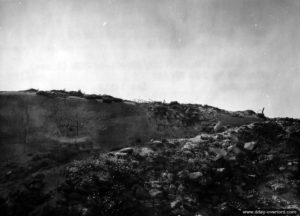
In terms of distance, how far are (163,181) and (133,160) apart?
2.49 meters

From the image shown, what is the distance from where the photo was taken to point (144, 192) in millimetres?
12109

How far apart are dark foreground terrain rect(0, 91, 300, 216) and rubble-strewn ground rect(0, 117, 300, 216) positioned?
0.16 ft

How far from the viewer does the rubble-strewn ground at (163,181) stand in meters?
11.2

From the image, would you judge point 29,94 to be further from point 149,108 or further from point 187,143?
point 187,143

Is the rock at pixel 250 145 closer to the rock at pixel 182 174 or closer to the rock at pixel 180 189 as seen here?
the rock at pixel 182 174

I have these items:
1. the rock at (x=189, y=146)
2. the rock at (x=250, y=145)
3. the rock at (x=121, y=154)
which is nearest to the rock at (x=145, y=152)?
the rock at (x=121, y=154)

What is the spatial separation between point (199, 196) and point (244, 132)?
8419mm

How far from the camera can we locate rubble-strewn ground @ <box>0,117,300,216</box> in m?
11.2

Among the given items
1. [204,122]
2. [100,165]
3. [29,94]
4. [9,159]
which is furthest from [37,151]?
[204,122]

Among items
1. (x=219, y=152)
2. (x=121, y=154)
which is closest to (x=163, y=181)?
(x=121, y=154)

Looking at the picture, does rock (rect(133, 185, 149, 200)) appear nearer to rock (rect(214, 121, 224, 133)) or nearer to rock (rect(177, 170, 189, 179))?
rock (rect(177, 170, 189, 179))

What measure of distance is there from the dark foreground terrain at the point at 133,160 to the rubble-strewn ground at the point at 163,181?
0.16 feet

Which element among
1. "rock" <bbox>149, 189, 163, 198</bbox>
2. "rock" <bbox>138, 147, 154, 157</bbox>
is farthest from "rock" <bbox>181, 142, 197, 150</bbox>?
"rock" <bbox>149, 189, 163, 198</bbox>

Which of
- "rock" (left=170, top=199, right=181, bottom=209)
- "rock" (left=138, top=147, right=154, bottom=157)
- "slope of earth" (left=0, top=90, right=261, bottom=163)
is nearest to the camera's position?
"rock" (left=170, top=199, right=181, bottom=209)
